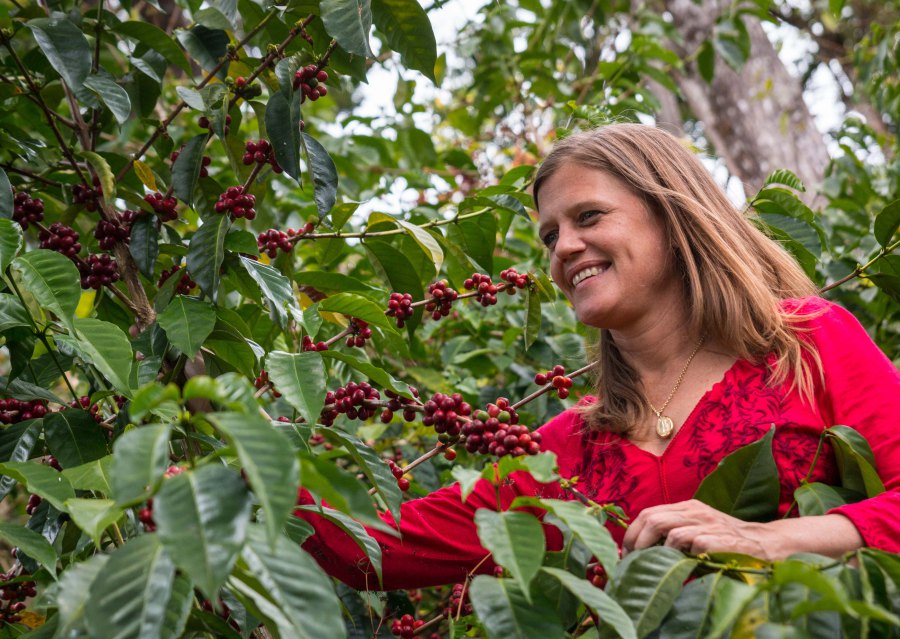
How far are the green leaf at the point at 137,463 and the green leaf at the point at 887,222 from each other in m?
1.58

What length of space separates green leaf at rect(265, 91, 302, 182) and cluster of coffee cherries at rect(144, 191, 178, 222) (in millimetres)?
275

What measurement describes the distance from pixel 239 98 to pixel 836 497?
129 centimetres

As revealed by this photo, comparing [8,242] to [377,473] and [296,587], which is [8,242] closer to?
[377,473]

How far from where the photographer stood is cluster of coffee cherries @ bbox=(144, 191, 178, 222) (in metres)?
1.76

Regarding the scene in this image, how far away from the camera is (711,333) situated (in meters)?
2.02

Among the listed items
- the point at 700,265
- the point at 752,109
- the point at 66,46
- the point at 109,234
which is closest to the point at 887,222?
the point at 700,265

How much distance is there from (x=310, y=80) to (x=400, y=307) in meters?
0.47

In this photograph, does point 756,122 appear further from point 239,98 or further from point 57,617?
point 57,617

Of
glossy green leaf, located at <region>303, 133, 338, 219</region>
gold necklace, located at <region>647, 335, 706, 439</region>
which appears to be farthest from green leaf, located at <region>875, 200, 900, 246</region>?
glossy green leaf, located at <region>303, 133, 338, 219</region>

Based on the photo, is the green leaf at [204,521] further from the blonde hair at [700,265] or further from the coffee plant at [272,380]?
the blonde hair at [700,265]

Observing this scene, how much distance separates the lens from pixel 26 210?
1847 millimetres

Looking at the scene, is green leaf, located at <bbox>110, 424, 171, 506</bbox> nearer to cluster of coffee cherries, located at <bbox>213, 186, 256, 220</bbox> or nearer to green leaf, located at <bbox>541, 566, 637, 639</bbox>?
green leaf, located at <bbox>541, 566, 637, 639</bbox>

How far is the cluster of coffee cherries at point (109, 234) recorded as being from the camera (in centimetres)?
177

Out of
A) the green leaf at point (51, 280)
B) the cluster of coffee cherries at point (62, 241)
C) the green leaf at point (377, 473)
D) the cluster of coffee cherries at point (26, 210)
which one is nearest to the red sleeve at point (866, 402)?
the green leaf at point (377, 473)
